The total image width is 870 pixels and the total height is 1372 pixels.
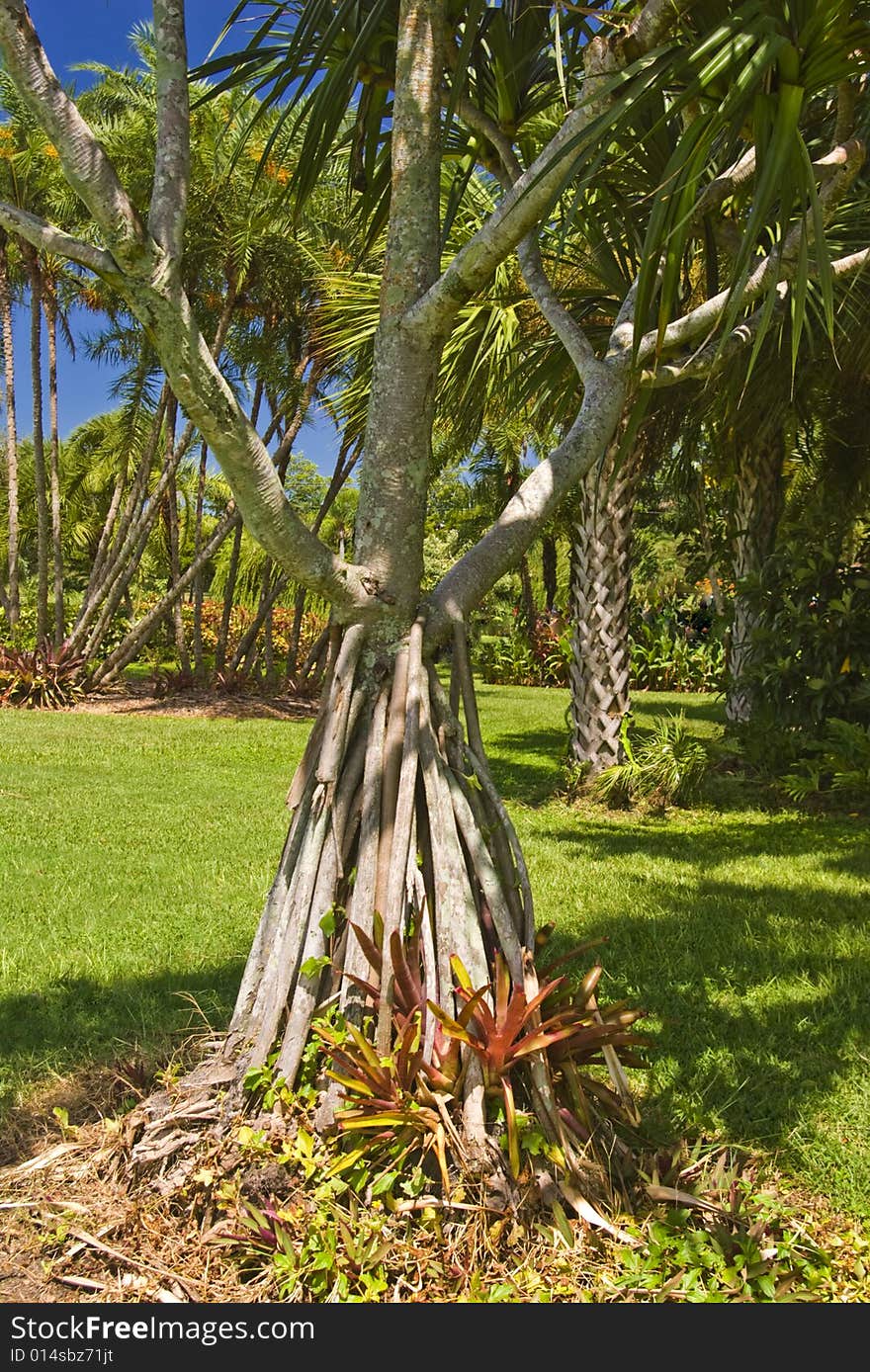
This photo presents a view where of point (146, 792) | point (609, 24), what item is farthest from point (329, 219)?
point (609, 24)

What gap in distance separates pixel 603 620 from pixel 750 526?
2065 mm

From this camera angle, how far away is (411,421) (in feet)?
9.40

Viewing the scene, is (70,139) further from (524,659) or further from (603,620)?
(524,659)

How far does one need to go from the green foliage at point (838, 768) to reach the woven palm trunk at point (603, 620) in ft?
4.84

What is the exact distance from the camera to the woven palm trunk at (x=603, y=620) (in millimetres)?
8430

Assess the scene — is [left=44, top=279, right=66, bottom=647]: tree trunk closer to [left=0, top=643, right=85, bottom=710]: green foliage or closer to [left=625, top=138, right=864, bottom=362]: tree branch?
[left=0, top=643, right=85, bottom=710]: green foliage

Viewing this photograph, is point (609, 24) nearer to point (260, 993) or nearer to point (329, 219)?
point (260, 993)

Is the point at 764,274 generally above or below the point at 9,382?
below

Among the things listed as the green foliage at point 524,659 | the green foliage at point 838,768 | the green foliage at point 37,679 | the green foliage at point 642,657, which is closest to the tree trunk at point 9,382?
the green foliage at point 37,679

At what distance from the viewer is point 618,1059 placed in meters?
2.72

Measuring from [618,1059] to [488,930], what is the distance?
0.48 metres

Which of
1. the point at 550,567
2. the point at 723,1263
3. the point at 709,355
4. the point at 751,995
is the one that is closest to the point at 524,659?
the point at 550,567

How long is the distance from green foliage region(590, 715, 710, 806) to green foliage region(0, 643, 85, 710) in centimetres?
927

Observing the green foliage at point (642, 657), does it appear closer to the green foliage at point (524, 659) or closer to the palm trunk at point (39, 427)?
the green foliage at point (524, 659)
